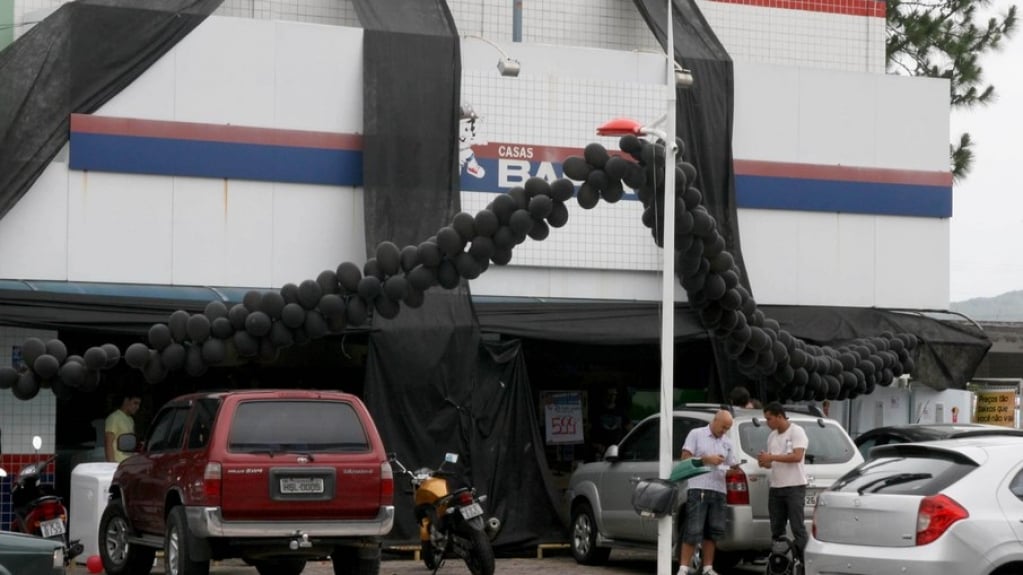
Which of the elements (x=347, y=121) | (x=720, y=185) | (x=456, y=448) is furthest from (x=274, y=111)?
(x=720, y=185)

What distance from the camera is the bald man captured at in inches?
632

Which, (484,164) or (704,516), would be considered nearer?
(704,516)

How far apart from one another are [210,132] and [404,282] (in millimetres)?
3351

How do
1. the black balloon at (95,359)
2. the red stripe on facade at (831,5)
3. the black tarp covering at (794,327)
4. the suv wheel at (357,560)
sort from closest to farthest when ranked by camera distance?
the suv wheel at (357,560), the black balloon at (95,359), the black tarp covering at (794,327), the red stripe on facade at (831,5)

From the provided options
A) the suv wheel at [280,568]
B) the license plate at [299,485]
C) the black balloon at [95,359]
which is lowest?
the suv wheel at [280,568]

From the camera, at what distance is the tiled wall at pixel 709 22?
20.9 m

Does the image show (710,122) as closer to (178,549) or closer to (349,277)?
(349,277)

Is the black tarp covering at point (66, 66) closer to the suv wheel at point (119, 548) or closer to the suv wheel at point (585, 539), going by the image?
the suv wheel at point (119, 548)

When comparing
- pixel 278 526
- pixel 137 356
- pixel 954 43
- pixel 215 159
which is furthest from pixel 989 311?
pixel 278 526

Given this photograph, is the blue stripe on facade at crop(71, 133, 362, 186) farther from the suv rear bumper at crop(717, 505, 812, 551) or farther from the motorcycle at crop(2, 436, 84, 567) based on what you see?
the suv rear bumper at crop(717, 505, 812, 551)

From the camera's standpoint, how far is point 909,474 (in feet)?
39.9

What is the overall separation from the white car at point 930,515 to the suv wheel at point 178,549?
5.34m

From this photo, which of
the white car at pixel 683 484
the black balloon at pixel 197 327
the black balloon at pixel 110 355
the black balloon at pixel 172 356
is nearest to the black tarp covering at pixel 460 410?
the white car at pixel 683 484

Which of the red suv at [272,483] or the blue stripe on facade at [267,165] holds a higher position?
the blue stripe on facade at [267,165]
